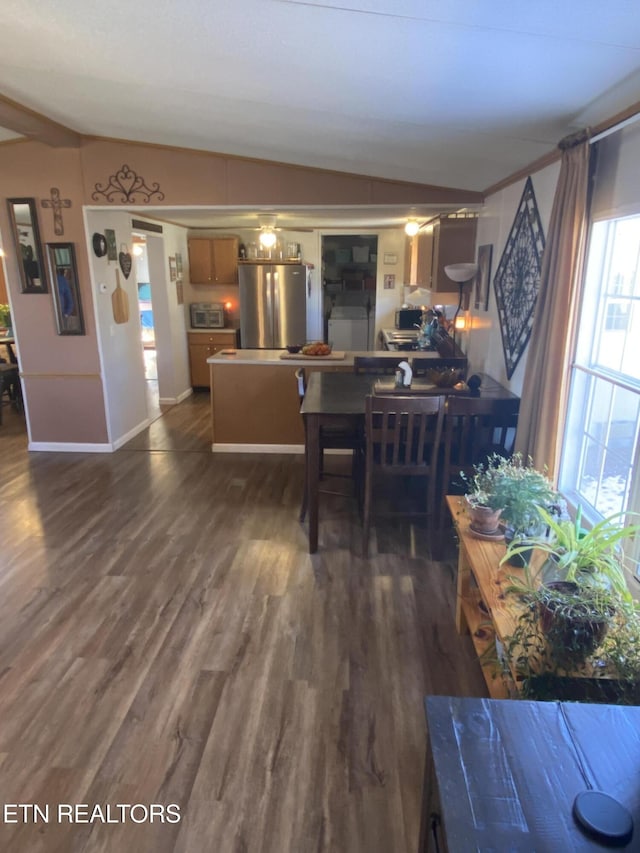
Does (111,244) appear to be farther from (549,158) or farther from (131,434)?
(549,158)

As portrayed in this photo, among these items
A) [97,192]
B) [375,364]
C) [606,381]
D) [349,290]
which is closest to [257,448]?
[375,364]

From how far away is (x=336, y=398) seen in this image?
11.3ft

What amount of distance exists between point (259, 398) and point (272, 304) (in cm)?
275

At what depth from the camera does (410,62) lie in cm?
192

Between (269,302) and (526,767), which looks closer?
(526,767)

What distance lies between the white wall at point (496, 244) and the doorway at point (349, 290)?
3.84 metres

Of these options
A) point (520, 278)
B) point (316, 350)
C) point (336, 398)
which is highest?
point (520, 278)

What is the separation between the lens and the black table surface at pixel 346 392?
3.17 metres

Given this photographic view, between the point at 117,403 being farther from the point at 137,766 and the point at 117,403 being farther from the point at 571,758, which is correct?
the point at 571,758

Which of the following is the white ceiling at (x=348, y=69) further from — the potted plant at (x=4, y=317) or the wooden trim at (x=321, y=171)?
the potted plant at (x=4, y=317)

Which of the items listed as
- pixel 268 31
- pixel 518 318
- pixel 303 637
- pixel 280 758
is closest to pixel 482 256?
pixel 518 318

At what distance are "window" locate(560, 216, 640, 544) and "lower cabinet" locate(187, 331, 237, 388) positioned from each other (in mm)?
5445

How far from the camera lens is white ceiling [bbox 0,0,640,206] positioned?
62.9 inches

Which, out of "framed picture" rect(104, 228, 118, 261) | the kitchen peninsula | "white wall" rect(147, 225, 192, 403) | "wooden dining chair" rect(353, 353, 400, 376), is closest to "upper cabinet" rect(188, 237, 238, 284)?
"white wall" rect(147, 225, 192, 403)
